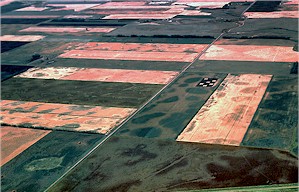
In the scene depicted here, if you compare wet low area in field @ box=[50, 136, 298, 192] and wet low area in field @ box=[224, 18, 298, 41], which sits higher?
wet low area in field @ box=[224, 18, 298, 41]

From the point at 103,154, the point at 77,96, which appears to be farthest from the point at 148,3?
the point at 103,154

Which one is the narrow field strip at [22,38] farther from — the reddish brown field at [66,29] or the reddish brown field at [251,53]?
the reddish brown field at [251,53]

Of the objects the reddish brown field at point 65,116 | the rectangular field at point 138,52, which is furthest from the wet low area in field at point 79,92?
the rectangular field at point 138,52

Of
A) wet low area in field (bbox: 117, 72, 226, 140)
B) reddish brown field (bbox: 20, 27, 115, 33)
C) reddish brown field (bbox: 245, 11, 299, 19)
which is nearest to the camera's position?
wet low area in field (bbox: 117, 72, 226, 140)

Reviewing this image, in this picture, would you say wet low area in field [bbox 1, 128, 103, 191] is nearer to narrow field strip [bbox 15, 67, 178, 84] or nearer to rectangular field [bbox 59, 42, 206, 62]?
narrow field strip [bbox 15, 67, 178, 84]

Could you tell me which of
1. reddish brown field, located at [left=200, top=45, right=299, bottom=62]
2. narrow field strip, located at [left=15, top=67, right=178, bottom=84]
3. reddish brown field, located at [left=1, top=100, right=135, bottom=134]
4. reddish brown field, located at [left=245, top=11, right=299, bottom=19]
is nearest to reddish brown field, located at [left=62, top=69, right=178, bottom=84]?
narrow field strip, located at [left=15, top=67, right=178, bottom=84]

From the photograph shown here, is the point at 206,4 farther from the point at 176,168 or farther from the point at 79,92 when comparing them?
the point at 176,168
